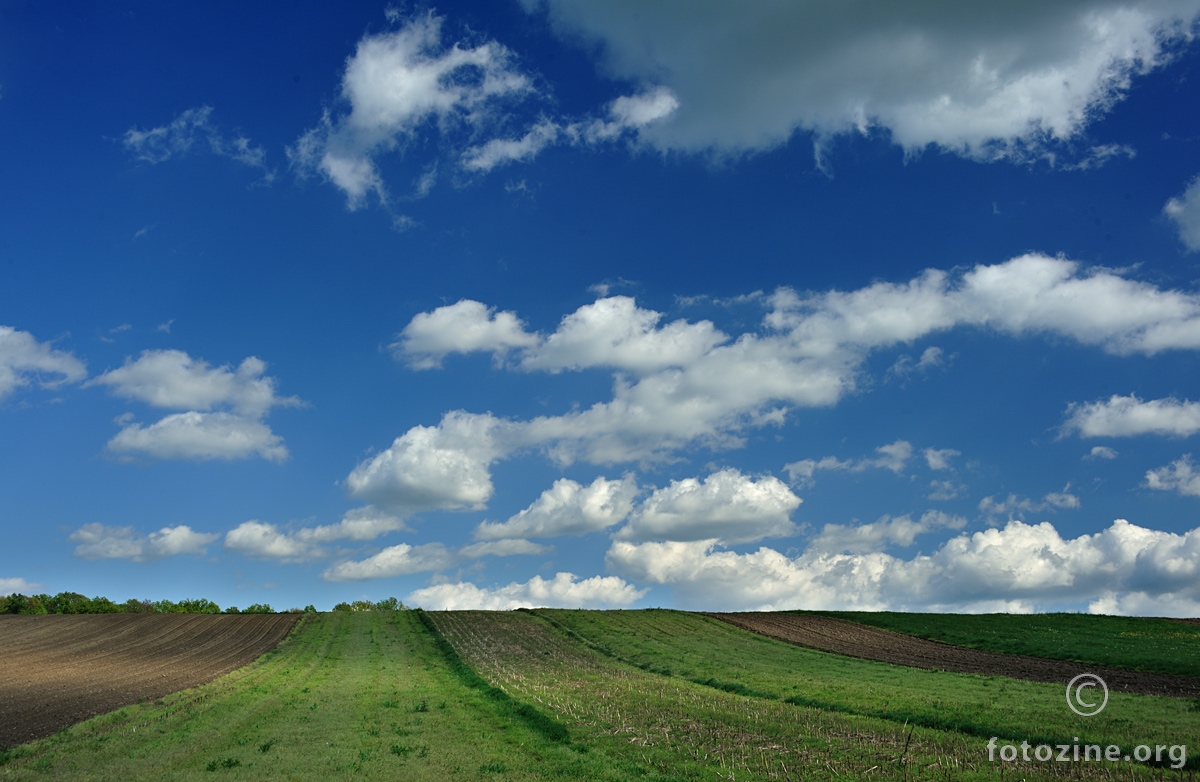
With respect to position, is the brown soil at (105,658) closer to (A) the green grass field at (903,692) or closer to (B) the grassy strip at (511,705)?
(B) the grassy strip at (511,705)

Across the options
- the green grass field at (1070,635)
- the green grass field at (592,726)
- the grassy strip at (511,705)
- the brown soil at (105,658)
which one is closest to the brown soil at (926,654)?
the green grass field at (1070,635)

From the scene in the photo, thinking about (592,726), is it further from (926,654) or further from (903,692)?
(926,654)

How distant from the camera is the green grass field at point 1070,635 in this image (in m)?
47.6

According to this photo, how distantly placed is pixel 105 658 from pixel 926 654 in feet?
214

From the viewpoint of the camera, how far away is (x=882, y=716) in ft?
85.3

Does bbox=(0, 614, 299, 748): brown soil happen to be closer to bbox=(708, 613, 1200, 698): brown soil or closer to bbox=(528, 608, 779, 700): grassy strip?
bbox=(528, 608, 779, 700): grassy strip

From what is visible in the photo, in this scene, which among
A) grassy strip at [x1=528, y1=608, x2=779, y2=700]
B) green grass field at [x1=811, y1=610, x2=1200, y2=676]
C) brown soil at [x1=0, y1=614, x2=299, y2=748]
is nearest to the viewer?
brown soil at [x1=0, y1=614, x2=299, y2=748]

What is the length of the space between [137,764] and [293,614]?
264 ft

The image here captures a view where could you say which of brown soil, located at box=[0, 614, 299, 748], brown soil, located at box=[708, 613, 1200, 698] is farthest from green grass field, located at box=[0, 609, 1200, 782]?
brown soil, located at box=[708, 613, 1200, 698]

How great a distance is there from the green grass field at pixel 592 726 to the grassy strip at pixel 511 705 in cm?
15

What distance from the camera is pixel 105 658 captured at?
178ft

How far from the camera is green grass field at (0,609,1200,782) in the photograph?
18141mm

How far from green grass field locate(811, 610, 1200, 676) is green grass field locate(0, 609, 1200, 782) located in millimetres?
15168

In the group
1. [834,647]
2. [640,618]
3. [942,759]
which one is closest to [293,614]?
[640,618]
